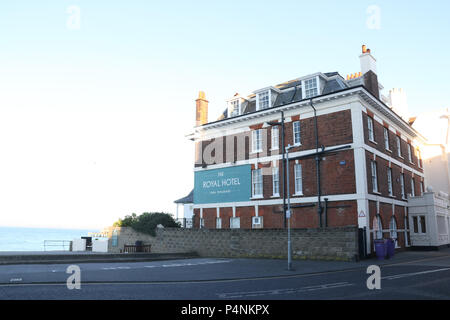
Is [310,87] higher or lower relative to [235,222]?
higher

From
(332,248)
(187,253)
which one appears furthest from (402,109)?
(187,253)

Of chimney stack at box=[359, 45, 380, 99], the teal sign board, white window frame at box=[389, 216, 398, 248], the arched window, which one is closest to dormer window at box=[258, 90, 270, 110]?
the teal sign board

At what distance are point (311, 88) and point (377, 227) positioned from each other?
36.4 ft

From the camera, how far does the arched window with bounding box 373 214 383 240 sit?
24.9 m

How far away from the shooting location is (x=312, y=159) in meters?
26.7

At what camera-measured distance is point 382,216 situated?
2608cm

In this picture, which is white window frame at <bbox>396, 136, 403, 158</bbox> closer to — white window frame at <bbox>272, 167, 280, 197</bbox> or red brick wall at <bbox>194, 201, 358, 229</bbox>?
red brick wall at <bbox>194, 201, 358, 229</bbox>

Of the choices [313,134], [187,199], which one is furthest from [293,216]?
[187,199]

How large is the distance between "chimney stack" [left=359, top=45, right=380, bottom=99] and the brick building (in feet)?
0.25

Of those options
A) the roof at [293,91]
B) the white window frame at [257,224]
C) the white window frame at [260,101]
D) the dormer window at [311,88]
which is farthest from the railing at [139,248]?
the dormer window at [311,88]

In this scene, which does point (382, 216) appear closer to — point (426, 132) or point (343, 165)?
point (343, 165)

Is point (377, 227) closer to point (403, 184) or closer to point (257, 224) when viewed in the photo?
point (403, 184)

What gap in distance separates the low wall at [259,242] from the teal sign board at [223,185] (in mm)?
4733
